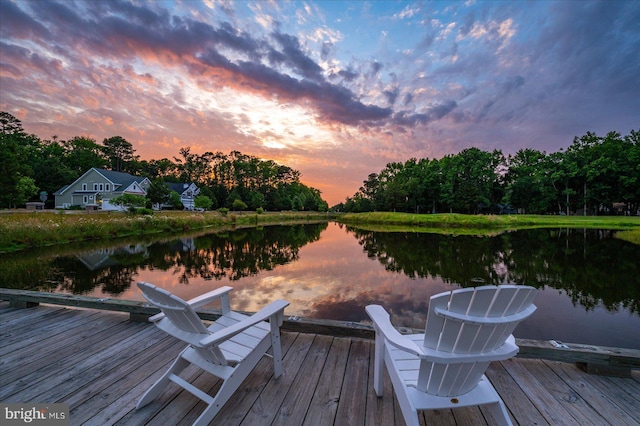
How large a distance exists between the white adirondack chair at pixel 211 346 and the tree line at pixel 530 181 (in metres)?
48.3

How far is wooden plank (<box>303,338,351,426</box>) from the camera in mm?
1798

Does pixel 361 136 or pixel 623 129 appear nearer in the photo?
pixel 361 136

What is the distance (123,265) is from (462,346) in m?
11.5

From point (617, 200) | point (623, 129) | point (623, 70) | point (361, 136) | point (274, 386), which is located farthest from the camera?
point (623, 129)

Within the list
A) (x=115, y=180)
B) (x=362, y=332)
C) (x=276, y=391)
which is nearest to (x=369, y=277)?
(x=362, y=332)

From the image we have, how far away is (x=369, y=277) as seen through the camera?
27.6ft

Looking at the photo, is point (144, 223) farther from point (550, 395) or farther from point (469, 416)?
point (550, 395)

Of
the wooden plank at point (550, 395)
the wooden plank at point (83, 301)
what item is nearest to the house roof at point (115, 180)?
the wooden plank at point (83, 301)

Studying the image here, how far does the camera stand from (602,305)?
18.8ft

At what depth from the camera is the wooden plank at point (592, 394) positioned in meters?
1.75

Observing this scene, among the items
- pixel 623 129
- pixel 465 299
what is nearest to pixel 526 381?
pixel 465 299

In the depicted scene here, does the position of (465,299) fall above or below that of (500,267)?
above

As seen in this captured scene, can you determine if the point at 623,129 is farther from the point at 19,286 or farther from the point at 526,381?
the point at 19,286

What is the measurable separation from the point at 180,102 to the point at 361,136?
1480 cm
